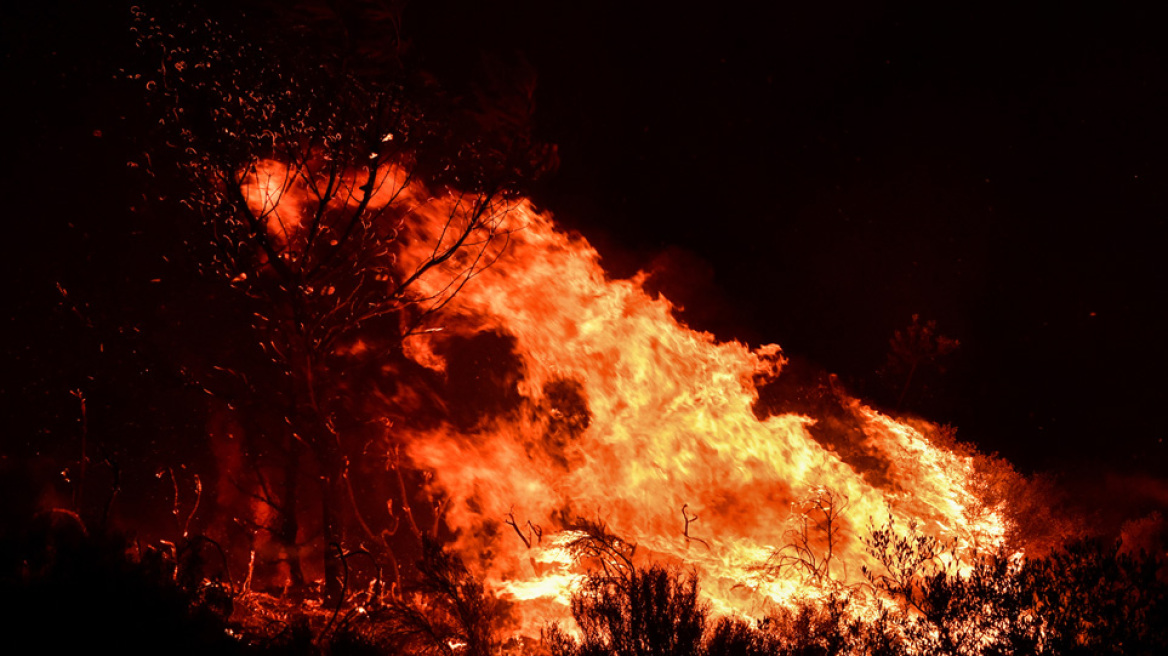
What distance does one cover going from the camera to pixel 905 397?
16875mm

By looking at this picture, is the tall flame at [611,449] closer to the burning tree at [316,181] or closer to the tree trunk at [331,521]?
the burning tree at [316,181]

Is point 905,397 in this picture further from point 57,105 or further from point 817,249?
point 57,105

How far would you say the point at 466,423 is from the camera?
946cm

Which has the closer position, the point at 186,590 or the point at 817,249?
the point at 186,590

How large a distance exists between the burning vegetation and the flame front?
3 cm

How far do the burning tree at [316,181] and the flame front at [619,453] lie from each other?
71 centimetres

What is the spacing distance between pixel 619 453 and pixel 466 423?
2.26 metres

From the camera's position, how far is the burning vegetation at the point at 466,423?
6668 mm

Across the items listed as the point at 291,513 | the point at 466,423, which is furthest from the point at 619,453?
the point at 291,513

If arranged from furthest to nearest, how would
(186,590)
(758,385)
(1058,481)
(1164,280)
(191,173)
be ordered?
(1164,280) → (1058,481) → (758,385) → (191,173) → (186,590)

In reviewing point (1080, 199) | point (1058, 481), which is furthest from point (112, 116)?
point (1080, 199)

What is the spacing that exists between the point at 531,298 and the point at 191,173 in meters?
4.18

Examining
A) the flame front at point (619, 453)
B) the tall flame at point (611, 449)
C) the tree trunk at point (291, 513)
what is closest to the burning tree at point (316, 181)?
the tree trunk at point (291, 513)

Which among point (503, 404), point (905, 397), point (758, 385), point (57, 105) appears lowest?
point (503, 404)
